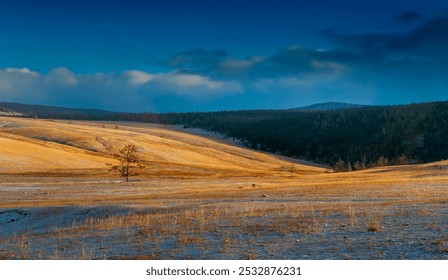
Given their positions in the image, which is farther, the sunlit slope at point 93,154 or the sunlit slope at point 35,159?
the sunlit slope at point 93,154

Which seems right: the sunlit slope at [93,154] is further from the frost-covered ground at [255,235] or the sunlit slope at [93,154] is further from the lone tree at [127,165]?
the frost-covered ground at [255,235]

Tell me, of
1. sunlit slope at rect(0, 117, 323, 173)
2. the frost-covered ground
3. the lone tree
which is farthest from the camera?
sunlit slope at rect(0, 117, 323, 173)

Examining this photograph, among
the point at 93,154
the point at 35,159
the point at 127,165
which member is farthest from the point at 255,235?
the point at 93,154

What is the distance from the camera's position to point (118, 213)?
103ft

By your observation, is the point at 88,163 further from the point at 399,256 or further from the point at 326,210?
the point at 399,256

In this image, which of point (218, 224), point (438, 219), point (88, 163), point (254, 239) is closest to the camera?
point (254, 239)

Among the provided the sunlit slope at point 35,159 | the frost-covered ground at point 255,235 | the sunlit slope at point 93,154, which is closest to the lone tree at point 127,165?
the sunlit slope at point 93,154

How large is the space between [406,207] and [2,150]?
299 ft

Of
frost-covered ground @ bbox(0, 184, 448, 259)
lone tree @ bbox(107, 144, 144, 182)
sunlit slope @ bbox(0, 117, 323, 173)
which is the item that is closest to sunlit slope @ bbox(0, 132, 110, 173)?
sunlit slope @ bbox(0, 117, 323, 173)

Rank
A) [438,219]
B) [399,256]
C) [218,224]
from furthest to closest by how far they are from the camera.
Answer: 1. [218,224]
2. [438,219]
3. [399,256]

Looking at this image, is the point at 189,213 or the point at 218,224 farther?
the point at 189,213

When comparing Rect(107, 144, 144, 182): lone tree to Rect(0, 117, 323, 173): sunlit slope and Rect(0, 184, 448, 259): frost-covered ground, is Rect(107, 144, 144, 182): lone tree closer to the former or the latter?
Rect(0, 117, 323, 173): sunlit slope

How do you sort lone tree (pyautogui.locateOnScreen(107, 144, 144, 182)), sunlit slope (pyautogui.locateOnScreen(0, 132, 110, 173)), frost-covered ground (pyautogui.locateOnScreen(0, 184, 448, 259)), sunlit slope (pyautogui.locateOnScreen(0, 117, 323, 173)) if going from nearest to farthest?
frost-covered ground (pyautogui.locateOnScreen(0, 184, 448, 259)) < lone tree (pyautogui.locateOnScreen(107, 144, 144, 182)) < sunlit slope (pyautogui.locateOnScreen(0, 132, 110, 173)) < sunlit slope (pyautogui.locateOnScreen(0, 117, 323, 173))
